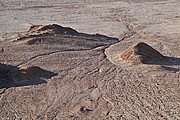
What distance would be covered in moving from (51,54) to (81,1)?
11392 millimetres

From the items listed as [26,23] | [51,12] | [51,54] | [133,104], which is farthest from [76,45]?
[51,12]

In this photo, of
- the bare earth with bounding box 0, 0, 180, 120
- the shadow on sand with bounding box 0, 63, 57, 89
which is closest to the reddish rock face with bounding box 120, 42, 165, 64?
the bare earth with bounding box 0, 0, 180, 120

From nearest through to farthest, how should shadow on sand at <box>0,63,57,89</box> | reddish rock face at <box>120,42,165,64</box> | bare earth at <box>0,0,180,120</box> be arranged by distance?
1. bare earth at <box>0,0,180,120</box>
2. shadow on sand at <box>0,63,57,89</box>
3. reddish rock face at <box>120,42,165,64</box>

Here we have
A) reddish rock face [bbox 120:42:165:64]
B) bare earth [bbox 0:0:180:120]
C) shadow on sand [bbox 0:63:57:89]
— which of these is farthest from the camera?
reddish rock face [bbox 120:42:165:64]

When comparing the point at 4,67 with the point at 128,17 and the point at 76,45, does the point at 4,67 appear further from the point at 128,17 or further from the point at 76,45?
the point at 128,17

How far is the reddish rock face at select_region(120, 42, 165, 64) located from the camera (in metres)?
6.27

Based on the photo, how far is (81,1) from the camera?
17.8 m

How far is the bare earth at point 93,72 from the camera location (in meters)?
4.49

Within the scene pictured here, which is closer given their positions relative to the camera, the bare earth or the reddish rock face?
the bare earth

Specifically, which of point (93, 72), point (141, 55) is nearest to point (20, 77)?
point (93, 72)

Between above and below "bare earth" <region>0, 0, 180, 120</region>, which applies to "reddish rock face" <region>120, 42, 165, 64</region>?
above

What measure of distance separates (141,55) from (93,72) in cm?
132

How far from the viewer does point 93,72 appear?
5.99 meters

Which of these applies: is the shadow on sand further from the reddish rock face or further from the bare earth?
the reddish rock face
